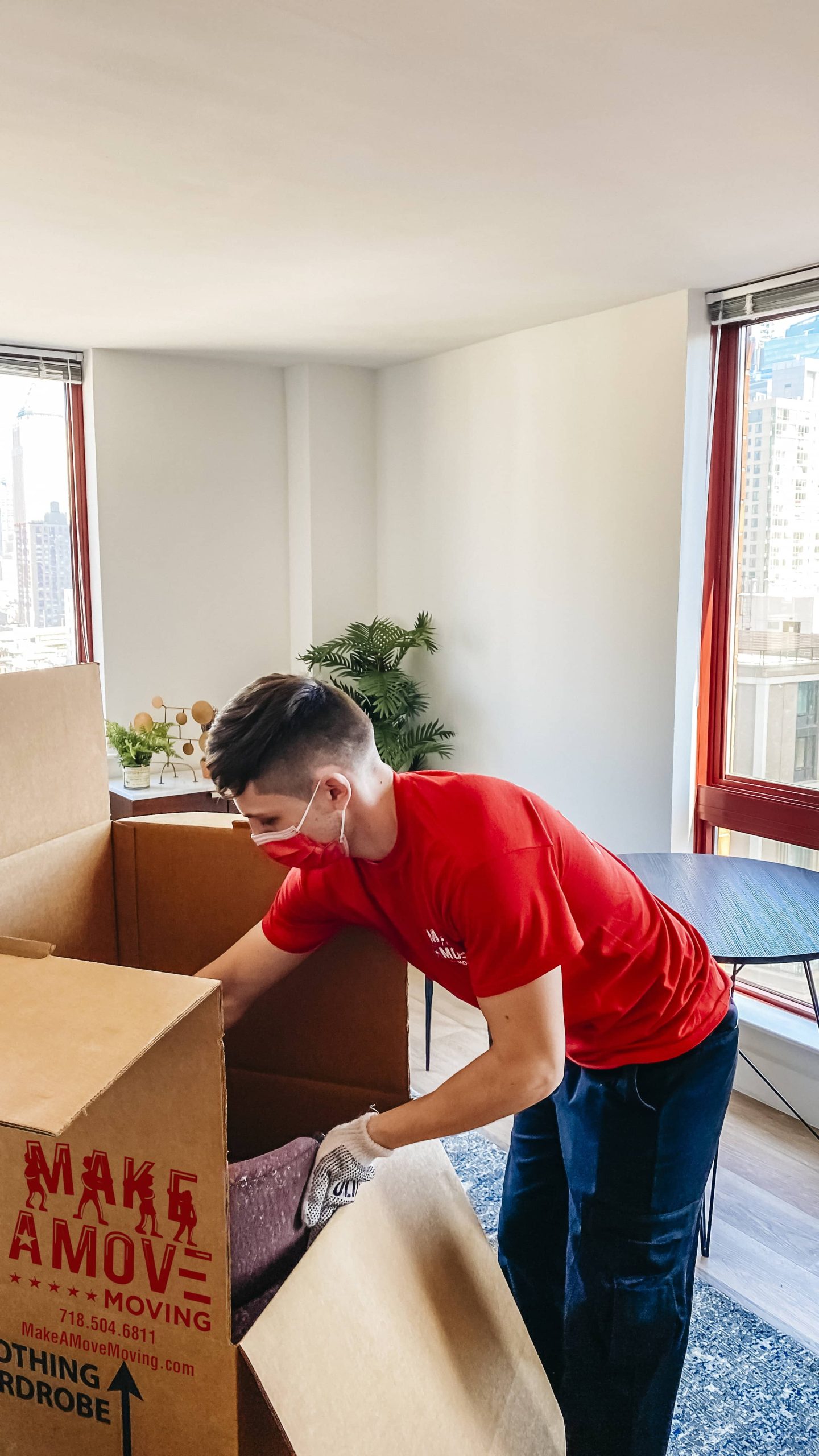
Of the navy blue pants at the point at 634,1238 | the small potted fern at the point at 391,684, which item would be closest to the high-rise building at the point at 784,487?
the small potted fern at the point at 391,684

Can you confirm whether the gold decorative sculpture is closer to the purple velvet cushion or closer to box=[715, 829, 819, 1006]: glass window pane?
box=[715, 829, 819, 1006]: glass window pane

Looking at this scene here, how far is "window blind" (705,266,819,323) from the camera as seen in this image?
301 centimetres

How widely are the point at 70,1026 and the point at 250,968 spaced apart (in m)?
0.53

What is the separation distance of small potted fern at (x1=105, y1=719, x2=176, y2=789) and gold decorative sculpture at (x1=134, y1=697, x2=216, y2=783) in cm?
4

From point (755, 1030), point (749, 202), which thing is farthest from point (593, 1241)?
point (749, 202)

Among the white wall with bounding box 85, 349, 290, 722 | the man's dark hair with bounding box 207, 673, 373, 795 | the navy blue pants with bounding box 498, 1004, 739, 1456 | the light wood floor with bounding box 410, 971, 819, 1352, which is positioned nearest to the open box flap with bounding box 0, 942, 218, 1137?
the man's dark hair with bounding box 207, 673, 373, 795

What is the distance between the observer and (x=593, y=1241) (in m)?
1.34

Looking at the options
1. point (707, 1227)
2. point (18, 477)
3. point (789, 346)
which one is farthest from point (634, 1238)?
point (18, 477)

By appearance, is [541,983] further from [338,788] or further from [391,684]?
[391,684]

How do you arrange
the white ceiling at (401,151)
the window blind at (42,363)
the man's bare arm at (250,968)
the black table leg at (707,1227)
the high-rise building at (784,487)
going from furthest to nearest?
the window blind at (42,363), the high-rise building at (784,487), the black table leg at (707,1227), the white ceiling at (401,151), the man's bare arm at (250,968)

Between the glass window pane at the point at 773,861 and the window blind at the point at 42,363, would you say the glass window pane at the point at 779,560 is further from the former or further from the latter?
the window blind at the point at 42,363

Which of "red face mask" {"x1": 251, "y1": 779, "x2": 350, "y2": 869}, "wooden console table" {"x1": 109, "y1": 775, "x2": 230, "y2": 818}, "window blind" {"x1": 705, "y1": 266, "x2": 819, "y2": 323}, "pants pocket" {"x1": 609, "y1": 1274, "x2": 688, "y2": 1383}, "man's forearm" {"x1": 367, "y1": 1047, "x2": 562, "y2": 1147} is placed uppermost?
"window blind" {"x1": 705, "y1": 266, "x2": 819, "y2": 323}

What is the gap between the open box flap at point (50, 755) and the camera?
4.07 feet

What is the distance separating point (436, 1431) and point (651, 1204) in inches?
16.2
